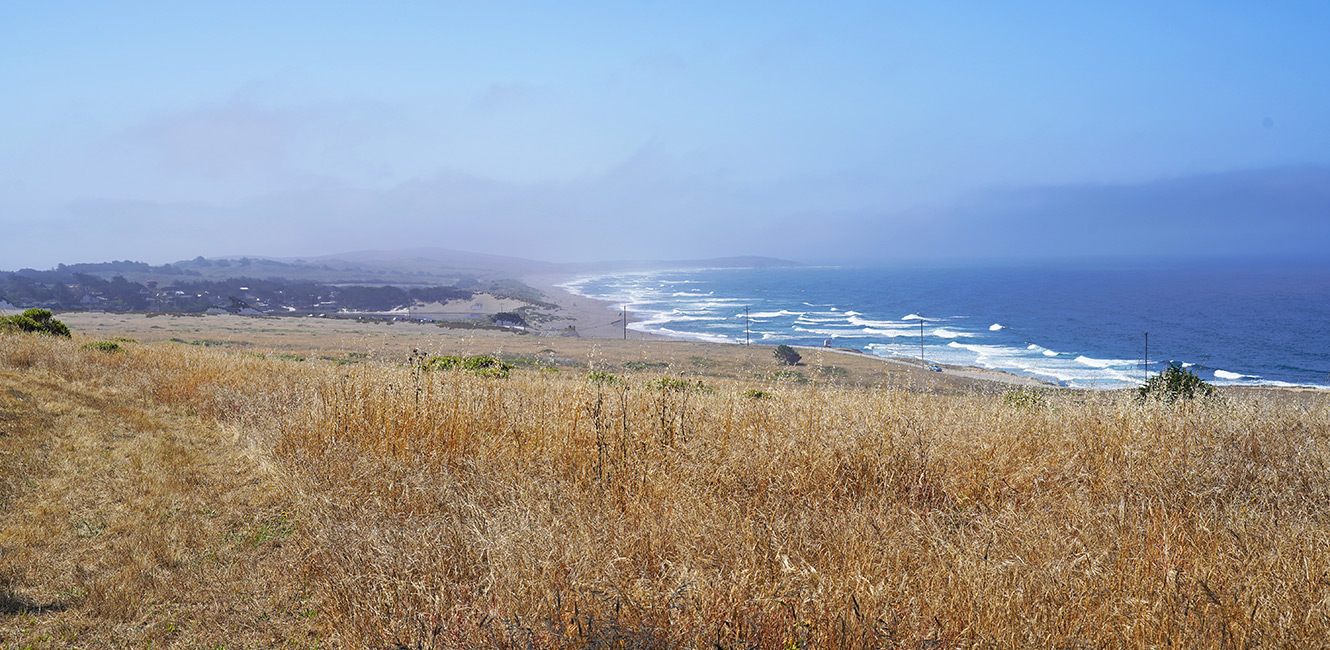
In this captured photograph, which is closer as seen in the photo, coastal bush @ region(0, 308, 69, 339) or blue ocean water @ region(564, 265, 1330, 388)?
coastal bush @ region(0, 308, 69, 339)

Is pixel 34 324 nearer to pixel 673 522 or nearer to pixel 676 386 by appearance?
pixel 676 386

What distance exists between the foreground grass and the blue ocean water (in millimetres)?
18100

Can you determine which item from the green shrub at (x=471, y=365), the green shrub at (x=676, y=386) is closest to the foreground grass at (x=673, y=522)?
the green shrub at (x=676, y=386)

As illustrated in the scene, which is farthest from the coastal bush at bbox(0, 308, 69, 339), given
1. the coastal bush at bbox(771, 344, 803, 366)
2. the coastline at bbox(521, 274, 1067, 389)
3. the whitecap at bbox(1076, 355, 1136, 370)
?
the whitecap at bbox(1076, 355, 1136, 370)

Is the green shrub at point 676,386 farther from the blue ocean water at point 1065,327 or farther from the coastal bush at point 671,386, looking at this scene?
the blue ocean water at point 1065,327

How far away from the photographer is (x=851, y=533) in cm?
345

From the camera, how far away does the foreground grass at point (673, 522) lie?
2717 millimetres

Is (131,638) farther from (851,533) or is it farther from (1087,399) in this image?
(1087,399)

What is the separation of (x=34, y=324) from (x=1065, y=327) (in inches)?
3277

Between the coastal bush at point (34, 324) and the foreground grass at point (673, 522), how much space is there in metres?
9.92

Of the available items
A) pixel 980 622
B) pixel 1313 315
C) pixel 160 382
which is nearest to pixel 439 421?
pixel 980 622

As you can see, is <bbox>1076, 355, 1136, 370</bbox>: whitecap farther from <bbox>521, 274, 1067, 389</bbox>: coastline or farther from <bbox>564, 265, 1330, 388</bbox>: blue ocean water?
<bbox>521, 274, 1067, 389</bbox>: coastline

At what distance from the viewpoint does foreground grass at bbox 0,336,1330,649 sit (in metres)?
2.72

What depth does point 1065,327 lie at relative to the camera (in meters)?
72.8
